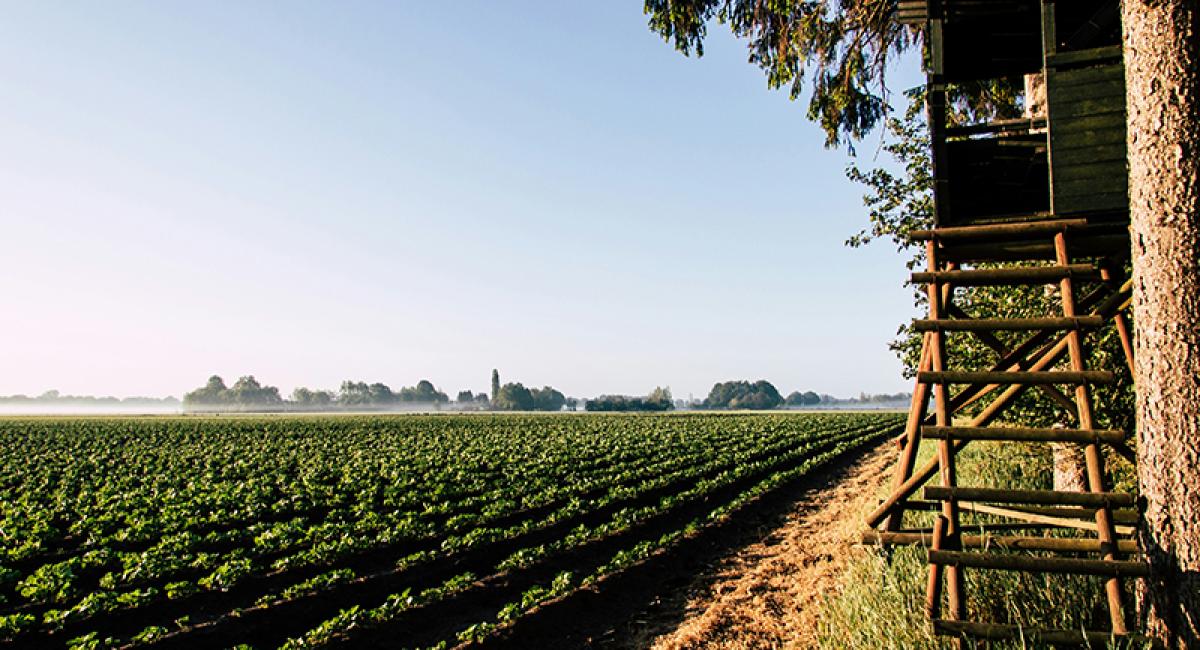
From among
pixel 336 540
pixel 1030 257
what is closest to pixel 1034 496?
pixel 1030 257

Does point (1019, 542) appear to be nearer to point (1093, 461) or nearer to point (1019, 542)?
point (1019, 542)

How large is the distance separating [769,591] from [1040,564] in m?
4.31

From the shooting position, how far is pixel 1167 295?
4.18 metres

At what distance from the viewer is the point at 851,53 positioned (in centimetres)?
1034

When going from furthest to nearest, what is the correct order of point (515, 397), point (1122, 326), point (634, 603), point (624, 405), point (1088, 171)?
1. point (515, 397)
2. point (624, 405)
3. point (634, 603)
4. point (1122, 326)
5. point (1088, 171)

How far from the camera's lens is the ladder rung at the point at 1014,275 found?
17.4 feet

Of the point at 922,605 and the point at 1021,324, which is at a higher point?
the point at 1021,324

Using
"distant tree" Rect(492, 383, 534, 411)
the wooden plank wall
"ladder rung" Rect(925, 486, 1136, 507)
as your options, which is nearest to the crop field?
"ladder rung" Rect(925, 486, 1136, 507)

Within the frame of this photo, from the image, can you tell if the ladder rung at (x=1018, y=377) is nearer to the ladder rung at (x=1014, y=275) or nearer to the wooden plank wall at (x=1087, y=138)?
the ladder rung at (x=1014, y=275)

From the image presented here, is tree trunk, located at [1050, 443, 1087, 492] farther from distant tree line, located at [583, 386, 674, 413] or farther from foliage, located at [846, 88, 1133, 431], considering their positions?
distant tree line, located at [583, 386, 674, 413]

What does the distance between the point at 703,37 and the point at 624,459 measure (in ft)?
61.8

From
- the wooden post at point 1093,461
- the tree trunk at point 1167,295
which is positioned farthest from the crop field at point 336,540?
the tree trunk at point 1167,295

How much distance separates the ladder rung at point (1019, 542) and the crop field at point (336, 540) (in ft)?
14.3

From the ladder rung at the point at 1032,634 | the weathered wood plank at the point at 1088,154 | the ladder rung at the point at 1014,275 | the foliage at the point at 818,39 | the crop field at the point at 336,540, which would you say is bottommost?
the crop field at the point at 336,540
